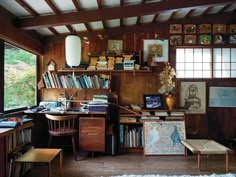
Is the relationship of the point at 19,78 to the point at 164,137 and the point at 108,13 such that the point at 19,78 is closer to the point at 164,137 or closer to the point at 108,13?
the point at 108,13

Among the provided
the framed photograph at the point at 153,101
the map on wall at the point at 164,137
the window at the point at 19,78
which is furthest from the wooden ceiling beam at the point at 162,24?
the map on wall at the point at 164,137

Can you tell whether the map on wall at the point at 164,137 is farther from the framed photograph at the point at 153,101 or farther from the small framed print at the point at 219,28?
the small framed print at the point at 219,28

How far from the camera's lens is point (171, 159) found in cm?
405

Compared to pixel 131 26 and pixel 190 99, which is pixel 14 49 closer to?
pixel 131 26

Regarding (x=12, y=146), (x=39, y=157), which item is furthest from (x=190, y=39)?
(x=12, y=146)

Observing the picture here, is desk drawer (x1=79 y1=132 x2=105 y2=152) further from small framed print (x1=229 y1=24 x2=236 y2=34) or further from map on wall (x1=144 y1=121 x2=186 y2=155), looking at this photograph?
small framed print (x1=229 y1=24 x2=236 y2=34)

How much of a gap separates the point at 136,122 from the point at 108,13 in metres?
2.17

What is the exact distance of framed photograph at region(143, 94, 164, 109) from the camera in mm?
4566

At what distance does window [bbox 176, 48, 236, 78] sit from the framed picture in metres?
0.33

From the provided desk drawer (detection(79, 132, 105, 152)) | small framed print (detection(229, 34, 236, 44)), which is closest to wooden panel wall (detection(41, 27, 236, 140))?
small framed print (detection(229, 34, 236, 44))

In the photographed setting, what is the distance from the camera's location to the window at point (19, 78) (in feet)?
11.7

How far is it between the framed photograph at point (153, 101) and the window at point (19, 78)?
238 centimetres

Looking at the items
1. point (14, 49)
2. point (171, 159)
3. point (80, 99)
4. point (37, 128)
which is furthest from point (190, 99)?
point (14, 49)

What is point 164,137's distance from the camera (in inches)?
170
